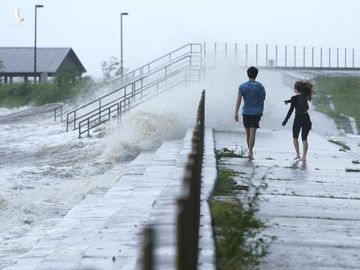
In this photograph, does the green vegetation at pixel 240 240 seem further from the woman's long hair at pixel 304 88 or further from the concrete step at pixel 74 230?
the woman's long hair at pixel 304 88

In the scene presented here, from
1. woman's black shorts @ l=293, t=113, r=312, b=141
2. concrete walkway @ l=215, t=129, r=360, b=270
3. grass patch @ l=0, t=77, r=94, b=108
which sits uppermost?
woman's black shorts @ l=293, t=113, r=312, b=141

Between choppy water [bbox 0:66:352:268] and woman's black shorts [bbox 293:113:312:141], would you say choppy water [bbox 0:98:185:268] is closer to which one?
choppy water [bbox 0:66:352:268]

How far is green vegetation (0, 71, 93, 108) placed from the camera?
219 ft

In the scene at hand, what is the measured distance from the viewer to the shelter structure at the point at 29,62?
102688 millimetres

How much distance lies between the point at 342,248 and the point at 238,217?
136cm

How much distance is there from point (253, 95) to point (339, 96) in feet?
105

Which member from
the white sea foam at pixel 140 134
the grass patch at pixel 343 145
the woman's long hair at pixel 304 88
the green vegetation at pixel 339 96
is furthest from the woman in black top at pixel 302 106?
the green vegetation at pixel 339 96

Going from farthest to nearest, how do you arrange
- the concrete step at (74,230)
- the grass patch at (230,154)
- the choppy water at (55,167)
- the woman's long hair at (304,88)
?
1. the grass patch at (230,154)
2. the woman's long hair at (304,88)
3. the choppy water at (55,167)
4. the concrete step at (74,230)

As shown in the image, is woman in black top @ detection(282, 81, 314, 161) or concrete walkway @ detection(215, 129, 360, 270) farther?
woman in black top @ detection(282, 81, 314, 161)

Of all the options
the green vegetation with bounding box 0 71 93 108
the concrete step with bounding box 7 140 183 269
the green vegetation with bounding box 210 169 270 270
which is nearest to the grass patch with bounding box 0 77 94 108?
the green vegetation with bounding box 0 71 93 108

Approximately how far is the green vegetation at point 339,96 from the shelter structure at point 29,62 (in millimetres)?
49961

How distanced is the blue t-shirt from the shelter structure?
86064 millimetres

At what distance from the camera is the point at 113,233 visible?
9039 millimetres

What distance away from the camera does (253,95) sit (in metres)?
16.6
